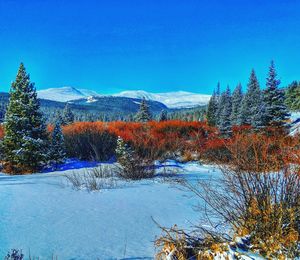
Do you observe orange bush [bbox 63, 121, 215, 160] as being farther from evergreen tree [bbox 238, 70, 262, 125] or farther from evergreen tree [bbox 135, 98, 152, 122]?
evergreen tree [bbox 238, 70, 262, 125]

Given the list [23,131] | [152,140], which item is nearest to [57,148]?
[23,131]

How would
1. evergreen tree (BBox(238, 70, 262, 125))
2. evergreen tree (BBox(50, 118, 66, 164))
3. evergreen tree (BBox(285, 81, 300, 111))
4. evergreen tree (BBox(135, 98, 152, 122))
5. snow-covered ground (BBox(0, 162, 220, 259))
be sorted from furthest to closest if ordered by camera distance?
evergreen tree (BBox(285, 81, 300, 111)) < evergreen tree (BBox(135, 98, 152, 122)) < evergreen tree (BBox(238, 70, 262, 125)) < evergreen tree (BBox(50, 118, 66, 164)) < snow-covered ground (BBox(0, 162, 220, 259))

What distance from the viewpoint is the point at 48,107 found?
147750mm

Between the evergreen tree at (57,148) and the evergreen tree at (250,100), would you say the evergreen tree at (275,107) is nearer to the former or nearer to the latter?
the evergreen tree at (250,100)

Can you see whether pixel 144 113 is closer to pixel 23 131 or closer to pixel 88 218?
pixel 23 131

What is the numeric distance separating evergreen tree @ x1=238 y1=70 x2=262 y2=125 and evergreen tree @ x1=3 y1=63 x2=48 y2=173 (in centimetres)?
Answer: 2206

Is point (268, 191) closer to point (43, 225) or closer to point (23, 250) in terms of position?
point (23, 250)

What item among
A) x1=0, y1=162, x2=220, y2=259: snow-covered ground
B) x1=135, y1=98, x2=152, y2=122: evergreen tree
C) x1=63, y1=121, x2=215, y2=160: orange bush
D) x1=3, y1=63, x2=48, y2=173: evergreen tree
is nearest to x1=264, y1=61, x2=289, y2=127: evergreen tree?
x1=63, y1=121, x2=215, y2=160: orange bush

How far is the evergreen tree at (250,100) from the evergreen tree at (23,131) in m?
22.1

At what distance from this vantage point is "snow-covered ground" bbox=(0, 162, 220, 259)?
358 cm

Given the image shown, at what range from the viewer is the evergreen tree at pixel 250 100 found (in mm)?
33981

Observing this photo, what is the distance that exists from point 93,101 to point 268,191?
193515mm

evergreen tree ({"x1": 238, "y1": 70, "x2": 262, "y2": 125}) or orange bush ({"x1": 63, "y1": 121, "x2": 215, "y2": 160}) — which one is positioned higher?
evergreen tree ({"x1": 238, "y1": 70, "x2": 262, "y2": 125})

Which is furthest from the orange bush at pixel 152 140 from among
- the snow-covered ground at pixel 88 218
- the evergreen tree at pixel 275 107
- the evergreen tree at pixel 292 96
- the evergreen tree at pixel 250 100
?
the evergreen tree at pixel 292 96
